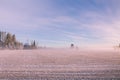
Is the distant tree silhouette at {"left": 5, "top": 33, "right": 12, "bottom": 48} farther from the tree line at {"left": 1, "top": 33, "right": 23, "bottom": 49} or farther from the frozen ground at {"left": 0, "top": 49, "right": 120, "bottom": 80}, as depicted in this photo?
the frozen ground at {"left": 0, "top": 49, "right": 120, "bottom": 80}

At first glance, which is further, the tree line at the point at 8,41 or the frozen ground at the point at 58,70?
the tree line at the point at 8,41

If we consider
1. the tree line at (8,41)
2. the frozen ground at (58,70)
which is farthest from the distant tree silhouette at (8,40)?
the frozen ground at (58,70)

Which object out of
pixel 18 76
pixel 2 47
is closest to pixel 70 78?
pixel 18 76

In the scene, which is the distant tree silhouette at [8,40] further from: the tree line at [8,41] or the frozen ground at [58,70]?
the frozen ground at [58,70]

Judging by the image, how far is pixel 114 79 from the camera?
14.0 meters

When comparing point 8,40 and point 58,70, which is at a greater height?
point 8,40

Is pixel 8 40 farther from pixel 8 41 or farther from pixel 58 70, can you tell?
pixel 58 70

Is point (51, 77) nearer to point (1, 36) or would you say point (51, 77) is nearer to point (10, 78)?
point (10, 78)

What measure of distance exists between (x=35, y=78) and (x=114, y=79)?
4819mm

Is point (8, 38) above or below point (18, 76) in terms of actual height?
above

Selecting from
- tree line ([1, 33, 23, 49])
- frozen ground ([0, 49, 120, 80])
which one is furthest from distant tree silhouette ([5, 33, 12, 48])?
frozen ground ([0, 49, 120, 80])

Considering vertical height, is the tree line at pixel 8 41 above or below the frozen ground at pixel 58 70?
above

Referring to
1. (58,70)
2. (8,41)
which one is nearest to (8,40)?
(8,41)

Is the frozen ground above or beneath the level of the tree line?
beneath
